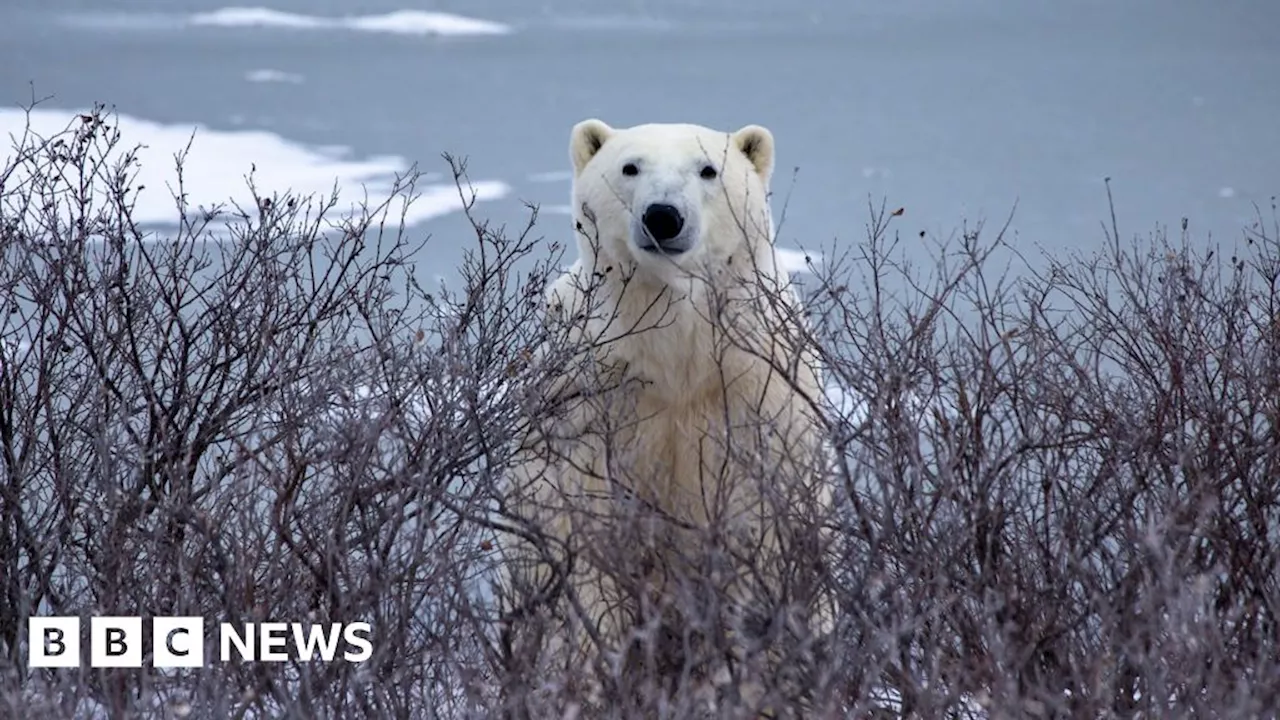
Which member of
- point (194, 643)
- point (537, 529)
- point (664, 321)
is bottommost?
point (194, 643)

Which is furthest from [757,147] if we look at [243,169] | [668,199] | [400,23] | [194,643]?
[400,23]

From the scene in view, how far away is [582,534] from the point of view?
2750mm

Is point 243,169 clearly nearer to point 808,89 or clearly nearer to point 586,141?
point 586,141

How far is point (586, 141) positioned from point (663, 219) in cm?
57

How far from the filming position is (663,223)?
13.1ft

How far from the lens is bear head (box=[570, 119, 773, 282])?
402 centimetres

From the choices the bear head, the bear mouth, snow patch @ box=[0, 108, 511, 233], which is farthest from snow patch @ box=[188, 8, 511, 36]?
the bear mouth

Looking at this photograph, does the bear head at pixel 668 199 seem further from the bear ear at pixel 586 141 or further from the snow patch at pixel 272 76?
the snow patch at pixel 272 76

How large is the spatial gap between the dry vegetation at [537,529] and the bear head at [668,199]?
233mm

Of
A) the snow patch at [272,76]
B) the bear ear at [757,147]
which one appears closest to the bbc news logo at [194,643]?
the bear ear at [757,147]

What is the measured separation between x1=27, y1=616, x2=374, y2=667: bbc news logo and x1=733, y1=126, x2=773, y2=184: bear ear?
6.16 ft

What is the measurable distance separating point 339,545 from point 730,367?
137cm

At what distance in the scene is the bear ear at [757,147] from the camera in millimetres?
4422

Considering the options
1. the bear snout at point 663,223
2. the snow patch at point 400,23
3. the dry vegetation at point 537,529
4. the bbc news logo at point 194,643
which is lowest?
the bbc news logo at point 194,643
